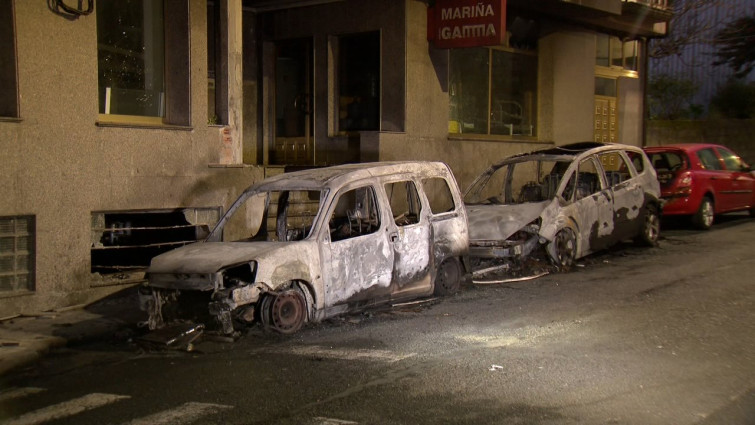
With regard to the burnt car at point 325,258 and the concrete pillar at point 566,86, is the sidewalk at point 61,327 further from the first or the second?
the concrete pillar at point 566,86

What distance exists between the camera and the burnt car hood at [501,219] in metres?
10.3

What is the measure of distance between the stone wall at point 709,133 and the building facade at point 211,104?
881 cm

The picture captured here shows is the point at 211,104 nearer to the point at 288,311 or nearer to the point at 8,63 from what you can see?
the point at 8,63

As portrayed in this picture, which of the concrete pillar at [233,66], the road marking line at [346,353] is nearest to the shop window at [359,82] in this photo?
the concrete pillar at [233,66]

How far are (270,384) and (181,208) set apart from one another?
17.5 ft

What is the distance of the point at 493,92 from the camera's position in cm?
1728

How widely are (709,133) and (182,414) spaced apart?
24.8 meters

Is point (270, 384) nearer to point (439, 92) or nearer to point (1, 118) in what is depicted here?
point (1, 118)

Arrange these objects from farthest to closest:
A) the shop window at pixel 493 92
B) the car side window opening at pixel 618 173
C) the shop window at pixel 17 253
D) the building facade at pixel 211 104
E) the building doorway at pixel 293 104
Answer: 1. the shop window at pixel 493 92
2. the building doorway at pixel 293 104
3. the car side window opening at pixel 618 173
4. the building facade at pixel 211 104
5. the shop window at pixel 17 253

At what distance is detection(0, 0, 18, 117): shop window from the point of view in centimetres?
911

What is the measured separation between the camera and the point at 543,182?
472 inches

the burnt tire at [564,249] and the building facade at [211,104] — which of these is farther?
the burnt tire at [564,249]

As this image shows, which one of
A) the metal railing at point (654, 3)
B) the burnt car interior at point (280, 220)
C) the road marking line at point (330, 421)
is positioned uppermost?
the metal railing at point (654, 3)

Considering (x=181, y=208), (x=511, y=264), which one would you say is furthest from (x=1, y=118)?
(x=511, y=264)
